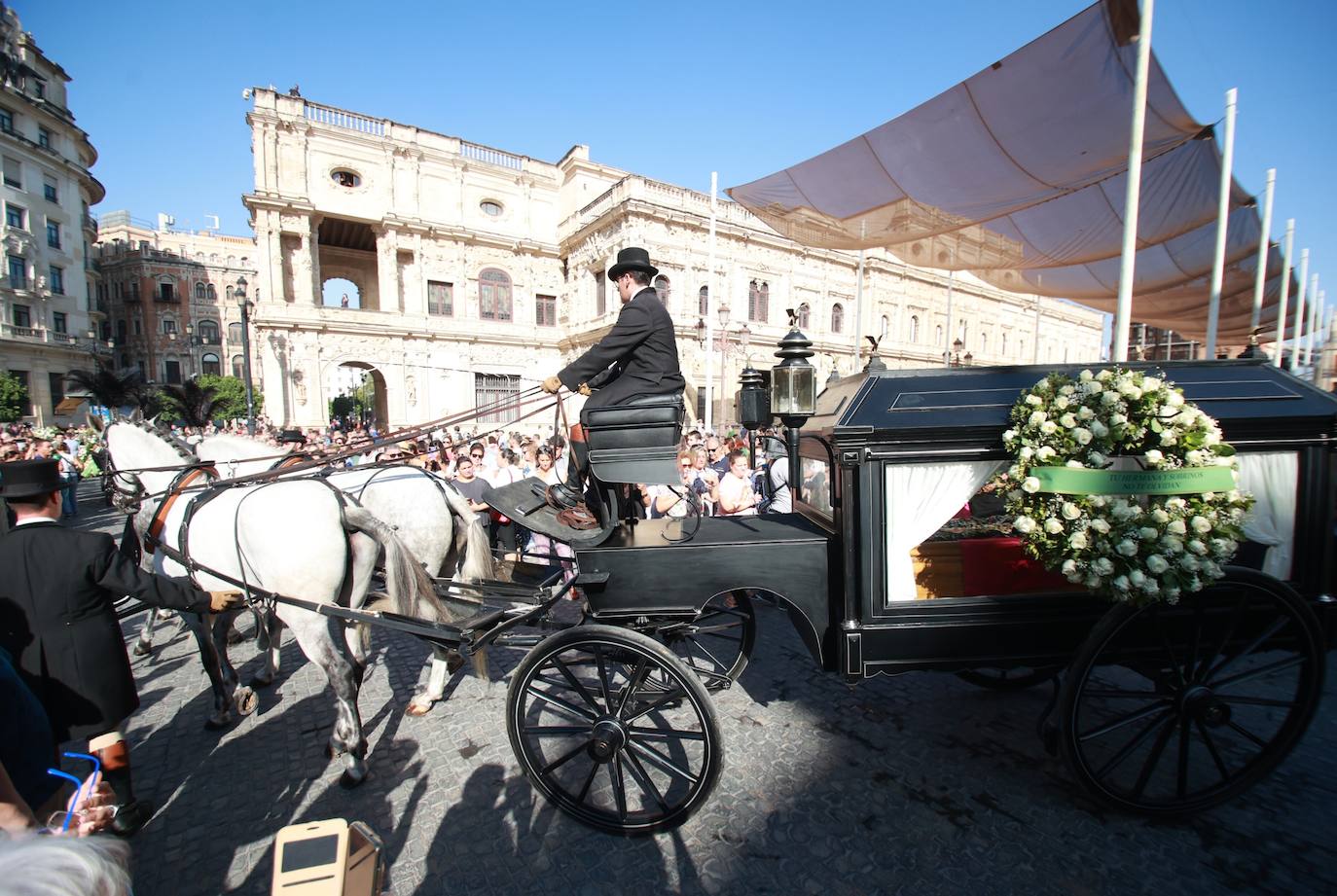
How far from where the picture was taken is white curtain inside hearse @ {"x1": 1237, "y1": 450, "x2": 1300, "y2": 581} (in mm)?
2516

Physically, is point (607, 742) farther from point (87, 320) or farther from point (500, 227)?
point (87, 320)

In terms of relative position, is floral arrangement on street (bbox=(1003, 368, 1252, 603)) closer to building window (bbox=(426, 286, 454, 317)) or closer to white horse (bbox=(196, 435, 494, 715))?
white horse (bbox=(196, 435, 494, 715))

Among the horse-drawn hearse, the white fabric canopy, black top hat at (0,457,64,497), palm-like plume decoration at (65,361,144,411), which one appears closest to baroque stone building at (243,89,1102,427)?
palm-like plume decoration at (65,361,144,411)

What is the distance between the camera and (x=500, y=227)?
29.2m

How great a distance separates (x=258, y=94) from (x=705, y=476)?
2840cm

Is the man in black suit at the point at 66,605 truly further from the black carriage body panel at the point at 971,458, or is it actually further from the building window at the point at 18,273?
the building window at the point at 18,273

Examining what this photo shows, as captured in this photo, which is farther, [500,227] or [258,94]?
[500,227]

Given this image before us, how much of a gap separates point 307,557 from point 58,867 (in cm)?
272

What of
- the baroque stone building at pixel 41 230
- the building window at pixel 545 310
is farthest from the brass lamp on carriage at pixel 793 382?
the baroque stone building at pixel 41 230

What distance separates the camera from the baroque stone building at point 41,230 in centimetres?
3177

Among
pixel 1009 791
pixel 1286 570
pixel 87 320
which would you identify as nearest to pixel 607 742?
pixel 1009 791

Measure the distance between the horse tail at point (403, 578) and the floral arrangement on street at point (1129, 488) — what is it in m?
3.31

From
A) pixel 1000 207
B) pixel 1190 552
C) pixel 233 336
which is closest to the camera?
pixel 1190 552

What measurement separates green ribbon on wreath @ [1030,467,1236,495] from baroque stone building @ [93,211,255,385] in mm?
66349
